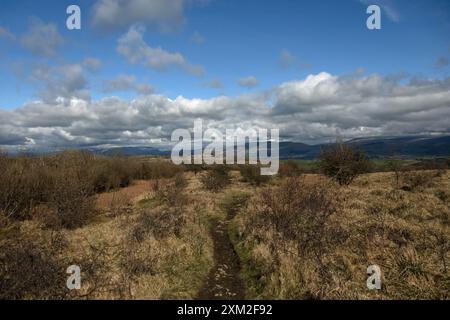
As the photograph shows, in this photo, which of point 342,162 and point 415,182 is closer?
point 415,182

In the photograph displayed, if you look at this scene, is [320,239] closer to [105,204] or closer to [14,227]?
[14,227]

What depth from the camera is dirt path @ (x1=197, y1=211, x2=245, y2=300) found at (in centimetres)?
816

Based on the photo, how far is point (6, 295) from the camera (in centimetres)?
677

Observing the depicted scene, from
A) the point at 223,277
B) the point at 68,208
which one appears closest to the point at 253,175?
the point at 68,208

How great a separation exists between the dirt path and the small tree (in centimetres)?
1487

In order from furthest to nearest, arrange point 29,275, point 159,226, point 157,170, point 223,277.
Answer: point 157,170
point 159,226
point 223,277
point 29,275

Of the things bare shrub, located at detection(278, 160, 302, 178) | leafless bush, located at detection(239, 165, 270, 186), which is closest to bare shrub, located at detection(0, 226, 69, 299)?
leafless bush, located at detection(239, 165, 270, 186)

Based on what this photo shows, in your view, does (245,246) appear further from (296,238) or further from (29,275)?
(29,275)

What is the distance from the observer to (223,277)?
9383 millimetres

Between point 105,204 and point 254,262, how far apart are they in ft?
53.6

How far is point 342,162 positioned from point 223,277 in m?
18.5
